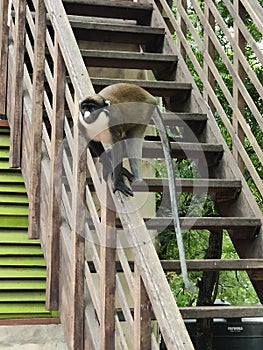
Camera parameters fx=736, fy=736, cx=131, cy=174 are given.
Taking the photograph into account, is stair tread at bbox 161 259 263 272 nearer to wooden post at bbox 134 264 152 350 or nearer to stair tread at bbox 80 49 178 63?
wooden post at bbox 134 264 152 350

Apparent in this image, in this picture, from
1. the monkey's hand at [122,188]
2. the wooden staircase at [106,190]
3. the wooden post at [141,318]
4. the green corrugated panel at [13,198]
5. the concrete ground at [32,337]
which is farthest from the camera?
the green corrugated panel at [13,198]

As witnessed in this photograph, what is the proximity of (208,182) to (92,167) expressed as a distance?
894 mm

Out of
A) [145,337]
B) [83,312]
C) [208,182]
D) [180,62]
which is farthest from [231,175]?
[145,337]

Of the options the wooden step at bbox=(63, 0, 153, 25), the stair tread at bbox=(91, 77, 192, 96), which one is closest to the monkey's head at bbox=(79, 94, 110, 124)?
the stair tread at bbox=(91, 77, 192, 96)

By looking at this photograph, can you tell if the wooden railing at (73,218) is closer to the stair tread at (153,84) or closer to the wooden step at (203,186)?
the wooden step at (203,186)

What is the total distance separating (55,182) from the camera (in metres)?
3.38

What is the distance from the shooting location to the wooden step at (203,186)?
3.61m

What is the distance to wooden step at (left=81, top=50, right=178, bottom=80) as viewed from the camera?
175 inches

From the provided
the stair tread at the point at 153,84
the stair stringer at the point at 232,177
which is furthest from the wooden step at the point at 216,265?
the stair tread at the point at 153,84

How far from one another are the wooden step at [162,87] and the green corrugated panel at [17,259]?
778 mm

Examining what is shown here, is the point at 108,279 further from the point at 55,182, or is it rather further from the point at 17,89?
the point at 17,89

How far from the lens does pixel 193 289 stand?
2.56m

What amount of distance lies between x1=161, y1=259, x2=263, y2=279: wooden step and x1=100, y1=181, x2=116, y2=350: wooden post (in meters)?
0.47

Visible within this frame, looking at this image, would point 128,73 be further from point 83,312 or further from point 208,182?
point 83,312
